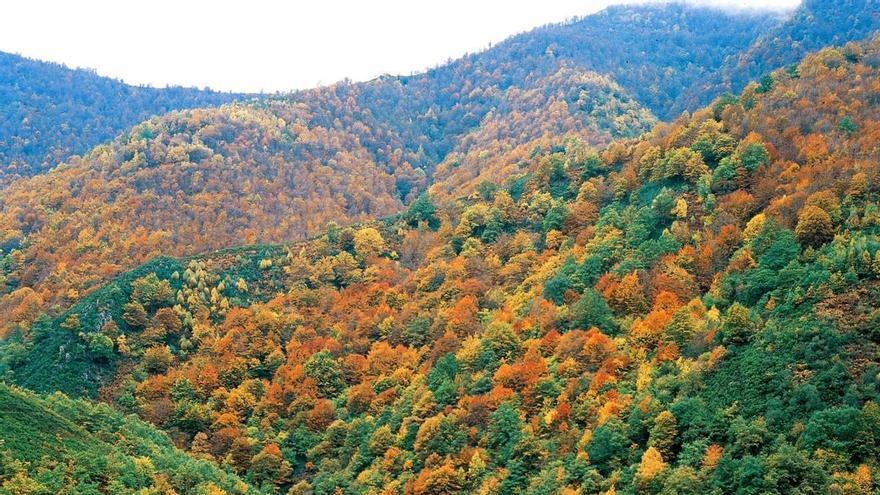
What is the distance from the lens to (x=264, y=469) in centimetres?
9081

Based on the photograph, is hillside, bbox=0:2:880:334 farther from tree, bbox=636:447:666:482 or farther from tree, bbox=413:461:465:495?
tree, bbox=636:447:666:482

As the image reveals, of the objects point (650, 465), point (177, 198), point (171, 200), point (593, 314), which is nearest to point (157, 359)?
point (593, 314)

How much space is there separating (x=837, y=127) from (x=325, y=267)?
215 feet

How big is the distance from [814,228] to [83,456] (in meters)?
63.4

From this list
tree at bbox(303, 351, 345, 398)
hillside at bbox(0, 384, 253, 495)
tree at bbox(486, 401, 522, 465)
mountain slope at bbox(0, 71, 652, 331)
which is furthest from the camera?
mountain slope at bbox(0, 71, 652, 331)

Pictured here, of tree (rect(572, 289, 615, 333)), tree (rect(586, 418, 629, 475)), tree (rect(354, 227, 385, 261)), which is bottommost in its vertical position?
tree (rect(586, 418, 629, 475))

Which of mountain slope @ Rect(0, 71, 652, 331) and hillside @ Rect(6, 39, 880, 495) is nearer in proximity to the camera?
hillside @ Rect(6, 39, 880, 495)

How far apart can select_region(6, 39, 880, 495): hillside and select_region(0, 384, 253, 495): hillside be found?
460 inches

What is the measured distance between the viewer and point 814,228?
8319cm

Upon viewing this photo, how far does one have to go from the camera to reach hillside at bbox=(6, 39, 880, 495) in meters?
67.9

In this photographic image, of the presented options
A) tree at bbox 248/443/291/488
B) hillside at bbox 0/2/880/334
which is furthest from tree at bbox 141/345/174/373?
tree at bbox 248/443/291/488

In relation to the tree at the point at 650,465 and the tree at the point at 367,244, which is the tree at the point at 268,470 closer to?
the tree at the point at 650,465

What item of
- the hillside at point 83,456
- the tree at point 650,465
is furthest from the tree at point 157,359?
the tree at point 650,465

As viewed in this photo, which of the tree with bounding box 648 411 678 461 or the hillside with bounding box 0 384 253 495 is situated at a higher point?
the hillside with bounding box 0 384 253 495
